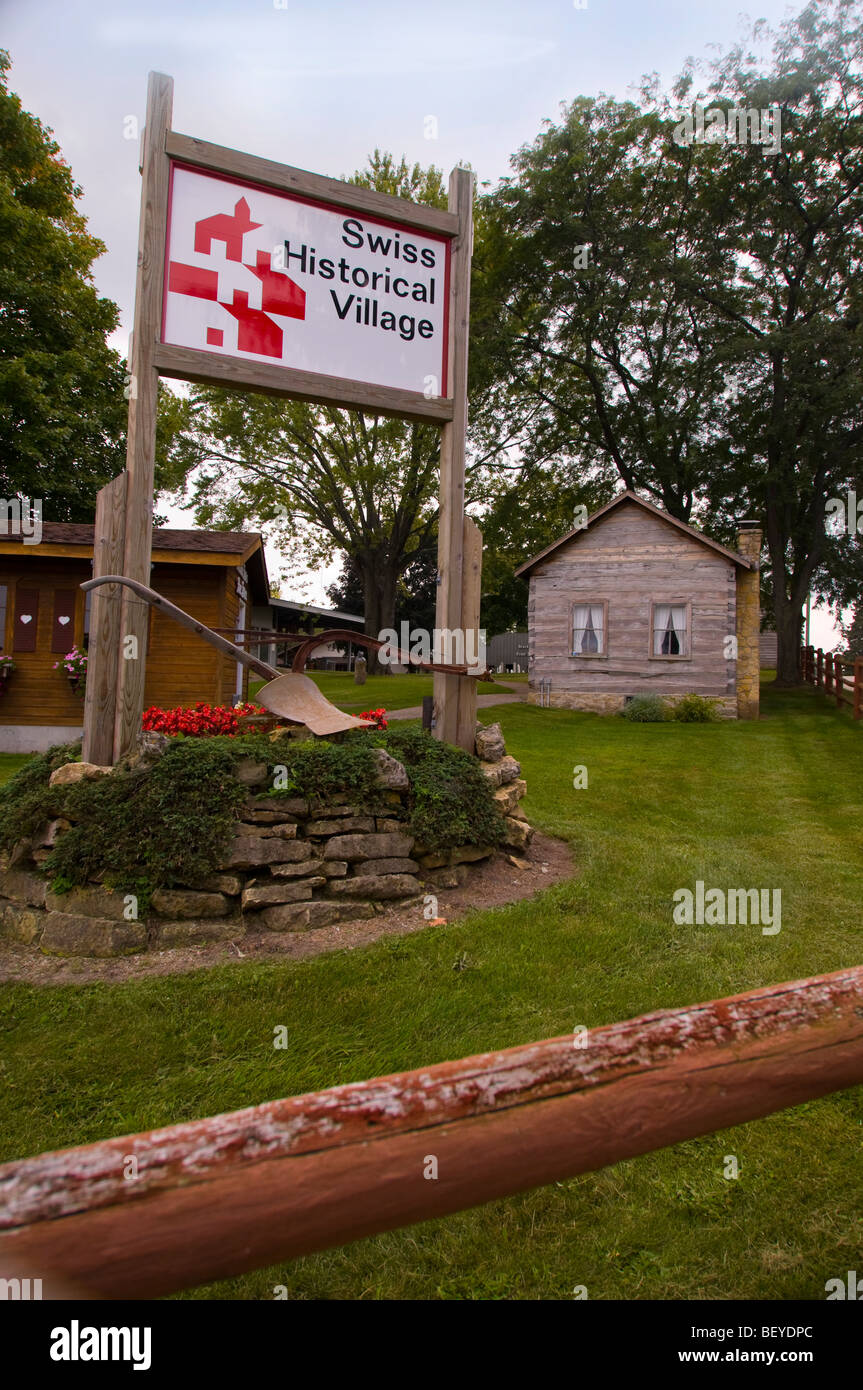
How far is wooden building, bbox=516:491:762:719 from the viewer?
19.7m

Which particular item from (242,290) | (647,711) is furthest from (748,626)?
(242,290)

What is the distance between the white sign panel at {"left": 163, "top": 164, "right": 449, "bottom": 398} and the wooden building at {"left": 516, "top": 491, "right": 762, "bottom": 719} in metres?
14.7

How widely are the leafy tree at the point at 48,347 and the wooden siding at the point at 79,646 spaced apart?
7533 mm

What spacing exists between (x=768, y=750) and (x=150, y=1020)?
13.0 meters

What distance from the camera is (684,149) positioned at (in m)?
27.0

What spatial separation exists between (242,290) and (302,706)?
10.0ft

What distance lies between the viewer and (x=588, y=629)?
20.9 metres

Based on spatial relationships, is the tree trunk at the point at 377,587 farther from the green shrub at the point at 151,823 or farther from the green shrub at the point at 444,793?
the green shrub at the point at 151,823

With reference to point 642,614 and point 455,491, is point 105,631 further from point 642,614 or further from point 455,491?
point 642,614

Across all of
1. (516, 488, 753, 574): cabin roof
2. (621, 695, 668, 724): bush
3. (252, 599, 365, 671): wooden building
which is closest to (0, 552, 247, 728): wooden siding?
(252, 599, 365, 671): wooden building

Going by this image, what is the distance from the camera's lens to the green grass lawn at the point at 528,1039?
2.44 metres

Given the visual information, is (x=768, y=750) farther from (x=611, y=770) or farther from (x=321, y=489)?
(x=321, y=489)

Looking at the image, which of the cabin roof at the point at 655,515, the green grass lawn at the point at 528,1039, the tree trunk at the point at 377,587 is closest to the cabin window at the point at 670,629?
the cabin roof at the point at 655,515
